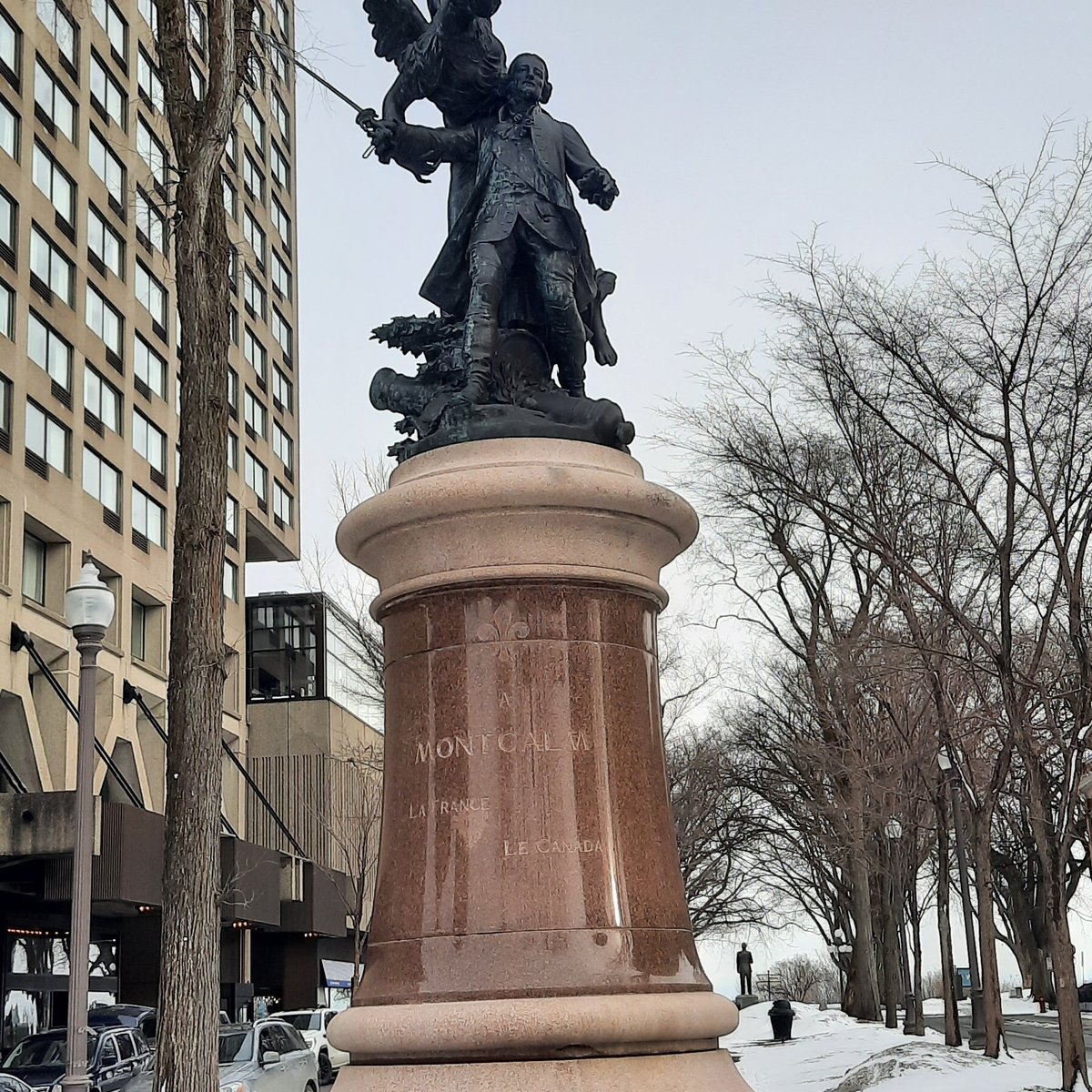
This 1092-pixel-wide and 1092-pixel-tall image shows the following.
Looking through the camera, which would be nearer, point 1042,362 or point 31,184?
point 1042,362

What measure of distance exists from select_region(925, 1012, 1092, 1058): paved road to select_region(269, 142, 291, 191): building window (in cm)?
3815

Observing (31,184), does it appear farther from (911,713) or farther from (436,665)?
(436,665)

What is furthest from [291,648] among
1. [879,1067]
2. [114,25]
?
[879,1067]

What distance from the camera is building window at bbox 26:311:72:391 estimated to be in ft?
125

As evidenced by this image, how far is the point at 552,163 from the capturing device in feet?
26.3

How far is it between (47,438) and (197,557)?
1086 inches

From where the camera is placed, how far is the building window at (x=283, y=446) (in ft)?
193

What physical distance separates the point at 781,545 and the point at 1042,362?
1166 centimetres

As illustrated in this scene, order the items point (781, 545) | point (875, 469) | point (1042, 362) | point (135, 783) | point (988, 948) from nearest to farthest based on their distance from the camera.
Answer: point (1042, 362)
point (875, 469)
point (988, 948)
point (781, 545)
point (135, 783)

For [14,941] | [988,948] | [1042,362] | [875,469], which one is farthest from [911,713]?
[14,941]

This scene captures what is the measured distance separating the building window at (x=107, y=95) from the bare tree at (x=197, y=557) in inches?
1229

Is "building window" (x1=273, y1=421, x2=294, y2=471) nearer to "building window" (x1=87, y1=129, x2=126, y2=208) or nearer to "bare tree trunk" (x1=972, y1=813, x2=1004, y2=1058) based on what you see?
"building window" (x1=87, y1=129, x2=126, y2=208)

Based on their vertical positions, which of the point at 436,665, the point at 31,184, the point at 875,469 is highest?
the point at 31,184

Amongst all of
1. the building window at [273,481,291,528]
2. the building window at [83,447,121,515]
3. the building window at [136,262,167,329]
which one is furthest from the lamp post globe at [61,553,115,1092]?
the building window at [273,481,291,528]
